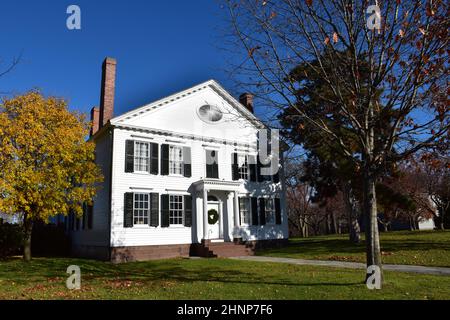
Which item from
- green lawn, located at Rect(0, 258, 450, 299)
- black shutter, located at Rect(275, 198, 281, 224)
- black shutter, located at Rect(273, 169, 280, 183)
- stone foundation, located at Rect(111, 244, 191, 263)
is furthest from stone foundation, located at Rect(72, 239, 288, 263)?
green lawn, located at Rect(0, 258, 450, 299)

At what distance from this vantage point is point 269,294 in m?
8.01

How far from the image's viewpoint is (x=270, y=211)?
2333 centimetres

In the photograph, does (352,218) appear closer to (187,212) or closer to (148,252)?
(187,212)

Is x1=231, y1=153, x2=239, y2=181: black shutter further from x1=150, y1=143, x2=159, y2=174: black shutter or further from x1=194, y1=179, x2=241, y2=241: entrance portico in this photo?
x1=150, y1=143, x2=159, y2=174: black shutter

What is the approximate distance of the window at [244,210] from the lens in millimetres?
22047

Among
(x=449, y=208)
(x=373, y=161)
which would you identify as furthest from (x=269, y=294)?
(x=449, y=208)

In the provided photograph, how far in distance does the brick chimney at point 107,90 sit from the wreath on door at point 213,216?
7.78 m

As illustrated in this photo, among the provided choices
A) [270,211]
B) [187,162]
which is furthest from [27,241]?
[270,211]

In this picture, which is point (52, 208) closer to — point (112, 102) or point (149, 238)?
point (149, 238)

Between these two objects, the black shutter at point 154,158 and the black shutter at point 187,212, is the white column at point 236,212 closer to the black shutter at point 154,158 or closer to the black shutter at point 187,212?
the black shutter at point 187,212

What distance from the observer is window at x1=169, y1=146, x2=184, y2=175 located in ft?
66.8

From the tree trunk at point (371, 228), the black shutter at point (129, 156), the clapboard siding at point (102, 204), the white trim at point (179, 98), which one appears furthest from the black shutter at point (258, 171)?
the tree trunk at point (371, 228)

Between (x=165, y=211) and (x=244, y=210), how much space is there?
5126 mm
